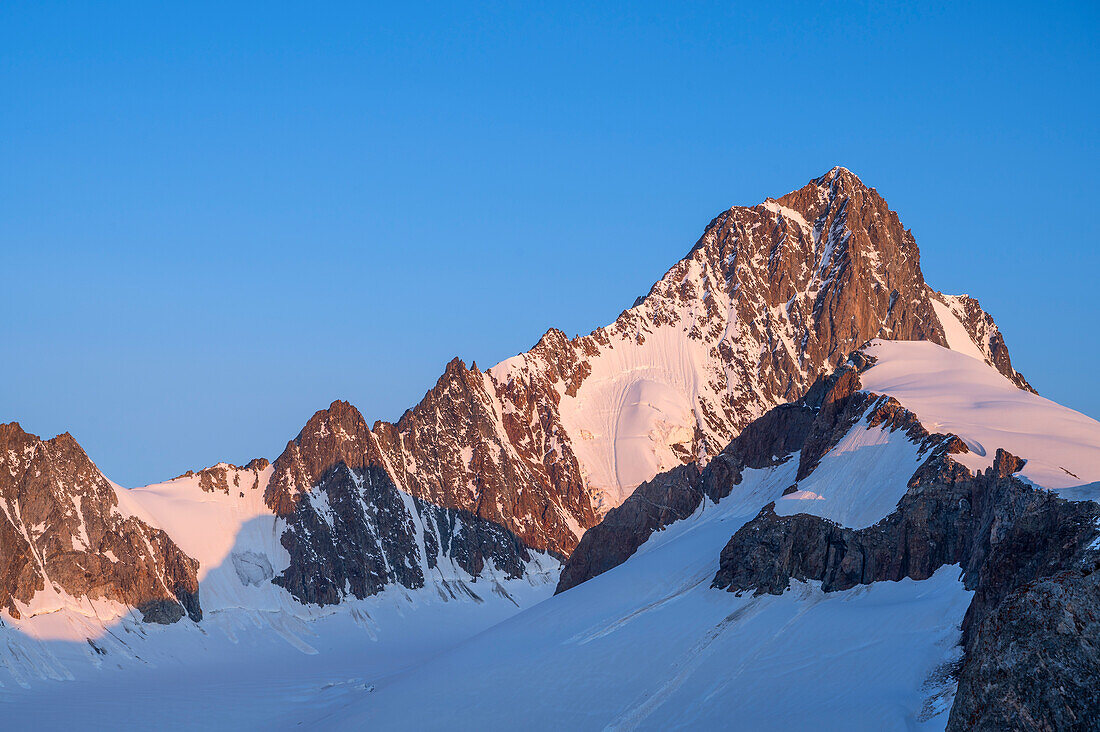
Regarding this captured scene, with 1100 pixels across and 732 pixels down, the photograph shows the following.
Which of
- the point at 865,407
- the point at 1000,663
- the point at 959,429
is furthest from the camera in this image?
the point at 865,407

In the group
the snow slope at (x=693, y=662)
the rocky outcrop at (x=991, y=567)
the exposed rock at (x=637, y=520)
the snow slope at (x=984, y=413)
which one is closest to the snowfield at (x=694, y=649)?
the snow slope at (x=693, y=662)

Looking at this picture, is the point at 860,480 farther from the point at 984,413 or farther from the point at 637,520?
the point at 637,520

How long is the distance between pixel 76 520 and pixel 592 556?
3278 inches

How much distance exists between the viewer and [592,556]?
497ft

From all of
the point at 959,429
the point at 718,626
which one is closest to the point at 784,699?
the point at 718,626

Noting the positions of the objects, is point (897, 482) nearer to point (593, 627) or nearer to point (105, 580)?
point (593, 627)

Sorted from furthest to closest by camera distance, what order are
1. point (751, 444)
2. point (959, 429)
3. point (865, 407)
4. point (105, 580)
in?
point (105, 580), point (751, 444), point (865, 407), point (959, 429)

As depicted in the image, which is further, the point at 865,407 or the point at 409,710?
the point at 865,407

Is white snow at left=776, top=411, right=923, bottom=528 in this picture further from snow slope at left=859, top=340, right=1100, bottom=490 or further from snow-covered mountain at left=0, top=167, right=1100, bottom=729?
snow slope at left=859, top=340, right=1100, bottom=490

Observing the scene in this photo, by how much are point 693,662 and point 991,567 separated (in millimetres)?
34757

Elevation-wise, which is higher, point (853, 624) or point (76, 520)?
point (76, 520)

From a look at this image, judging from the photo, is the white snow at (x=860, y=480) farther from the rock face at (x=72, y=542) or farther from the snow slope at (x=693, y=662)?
the rock face at (x=72, y=542)

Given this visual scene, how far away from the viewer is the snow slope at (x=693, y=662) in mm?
67312

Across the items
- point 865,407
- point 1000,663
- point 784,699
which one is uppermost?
point 865,407
